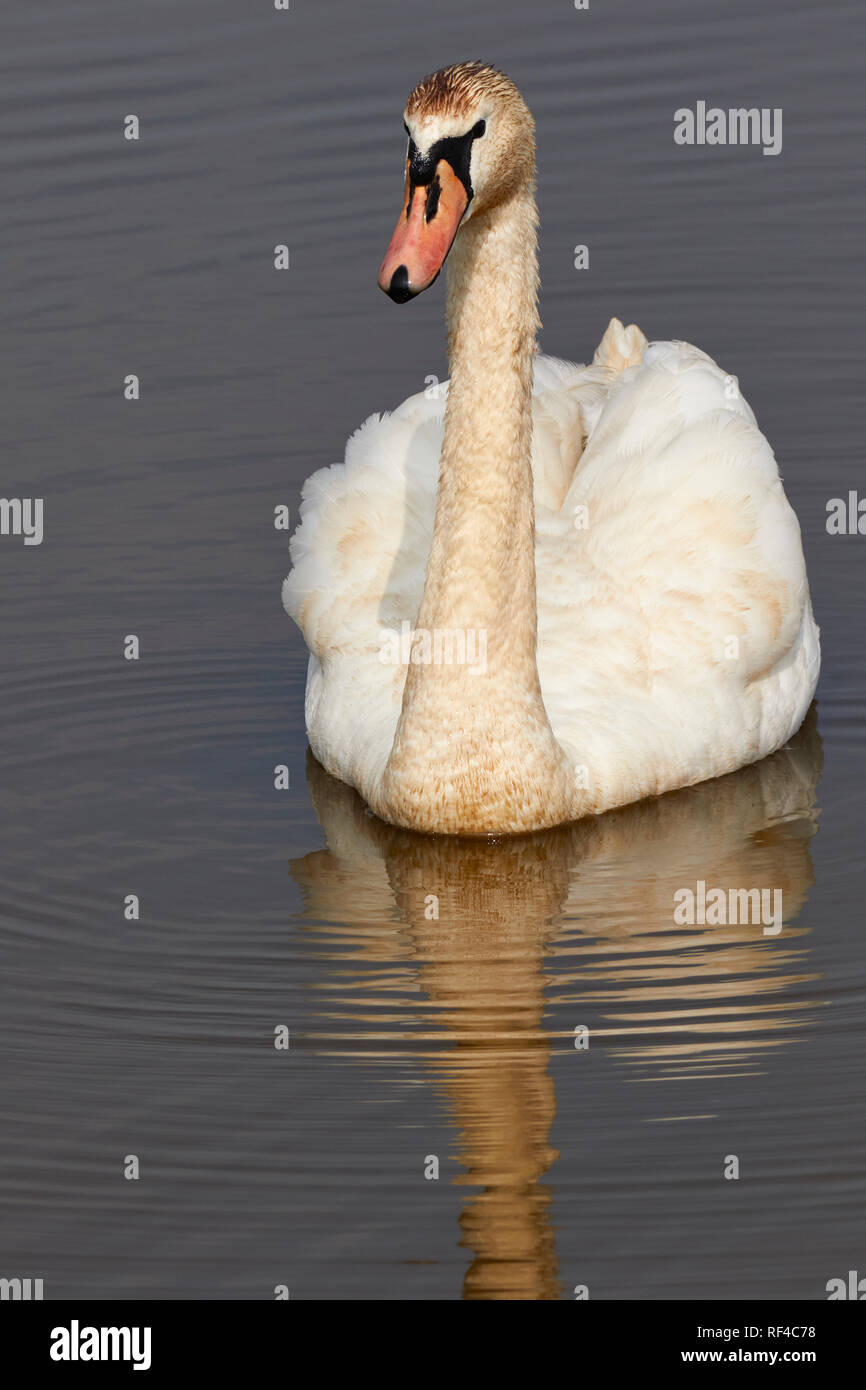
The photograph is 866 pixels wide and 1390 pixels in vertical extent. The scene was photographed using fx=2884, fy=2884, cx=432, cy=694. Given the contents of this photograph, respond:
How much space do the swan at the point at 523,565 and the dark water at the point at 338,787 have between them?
36cm

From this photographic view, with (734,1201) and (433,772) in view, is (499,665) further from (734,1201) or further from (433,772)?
(734,1201)

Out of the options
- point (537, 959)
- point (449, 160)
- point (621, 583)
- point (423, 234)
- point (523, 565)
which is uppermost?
point (449, 160)

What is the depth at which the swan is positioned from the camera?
12.9m

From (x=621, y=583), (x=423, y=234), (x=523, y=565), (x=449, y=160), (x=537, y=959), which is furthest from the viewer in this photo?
(x=621, y=583)

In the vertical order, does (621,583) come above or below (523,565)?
above

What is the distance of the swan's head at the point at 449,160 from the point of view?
11.6m

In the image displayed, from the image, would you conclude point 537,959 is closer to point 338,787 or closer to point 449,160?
point 338,787

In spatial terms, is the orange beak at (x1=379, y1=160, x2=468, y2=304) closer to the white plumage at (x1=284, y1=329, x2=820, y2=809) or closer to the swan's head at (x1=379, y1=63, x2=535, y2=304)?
the swan's head at (x1=379, y1=63, x2=535, y2=304)

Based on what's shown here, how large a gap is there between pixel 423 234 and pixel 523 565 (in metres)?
2.20

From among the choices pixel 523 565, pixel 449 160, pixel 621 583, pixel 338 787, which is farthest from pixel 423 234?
pixel 338 787

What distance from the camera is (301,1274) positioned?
1018 cm

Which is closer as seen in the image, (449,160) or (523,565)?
(449,160)

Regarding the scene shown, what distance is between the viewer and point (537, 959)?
40.8 feet

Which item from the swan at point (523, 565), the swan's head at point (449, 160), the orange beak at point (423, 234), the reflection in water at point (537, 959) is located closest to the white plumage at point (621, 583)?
the swan at point (523, 565)
